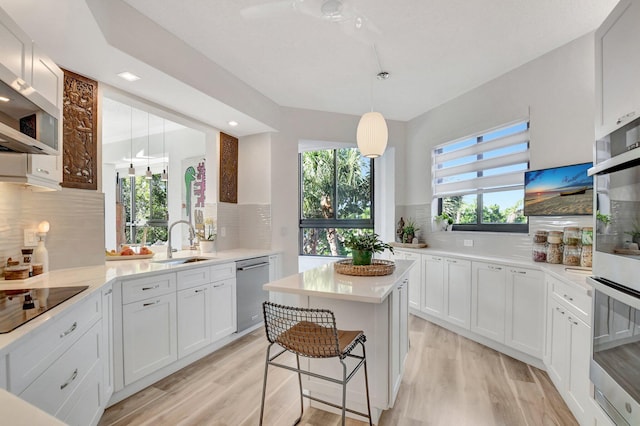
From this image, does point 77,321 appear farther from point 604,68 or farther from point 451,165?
point 451,165

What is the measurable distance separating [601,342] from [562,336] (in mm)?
1008

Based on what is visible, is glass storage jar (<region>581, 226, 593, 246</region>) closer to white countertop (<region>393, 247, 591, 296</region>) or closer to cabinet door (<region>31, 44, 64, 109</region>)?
white countertop (<region>393, 247, 591, 296</region>)

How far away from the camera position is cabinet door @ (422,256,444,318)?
3712 mm

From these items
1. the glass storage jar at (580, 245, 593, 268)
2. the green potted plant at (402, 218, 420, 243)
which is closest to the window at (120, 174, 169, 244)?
the green potted plant at (402, 218, 420, 243)

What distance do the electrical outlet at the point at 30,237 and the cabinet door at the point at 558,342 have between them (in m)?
3.65

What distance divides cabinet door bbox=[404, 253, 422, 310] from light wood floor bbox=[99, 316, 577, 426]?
101 cm

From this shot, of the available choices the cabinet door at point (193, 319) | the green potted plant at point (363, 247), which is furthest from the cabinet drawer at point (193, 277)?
the green potted plant at point (363, 247)

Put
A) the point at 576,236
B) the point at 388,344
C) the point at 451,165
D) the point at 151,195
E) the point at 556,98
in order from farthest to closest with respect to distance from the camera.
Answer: the point at 151,195
the point at 451,165
the point at 556,98
the point at 576,236
the point at 388,344

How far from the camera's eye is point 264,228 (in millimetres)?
4199

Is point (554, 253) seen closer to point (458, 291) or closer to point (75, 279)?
point (458, 291)

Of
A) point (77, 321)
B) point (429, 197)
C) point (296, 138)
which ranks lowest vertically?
point (77, 321)

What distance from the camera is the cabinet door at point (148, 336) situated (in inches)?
90.0

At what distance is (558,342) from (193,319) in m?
2.87

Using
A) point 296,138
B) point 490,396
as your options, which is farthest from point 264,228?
point 490,396
